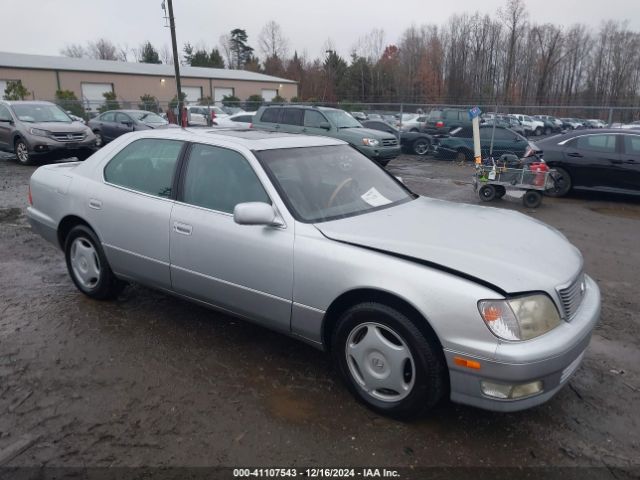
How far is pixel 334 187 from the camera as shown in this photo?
3.70 metres

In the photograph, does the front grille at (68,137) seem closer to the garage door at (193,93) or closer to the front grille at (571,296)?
the front grille at (571,296)

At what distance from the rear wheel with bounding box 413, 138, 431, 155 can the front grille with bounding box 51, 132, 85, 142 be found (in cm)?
1154

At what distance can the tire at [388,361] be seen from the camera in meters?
2.70

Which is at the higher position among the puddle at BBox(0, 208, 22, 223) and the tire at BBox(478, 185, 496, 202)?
the puddle at BBox(0, 208, 22, 223)

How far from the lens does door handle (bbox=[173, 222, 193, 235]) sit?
3.62 metres

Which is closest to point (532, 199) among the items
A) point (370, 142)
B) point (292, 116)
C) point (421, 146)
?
point (370, 142)

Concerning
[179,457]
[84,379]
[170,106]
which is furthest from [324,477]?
[170,106]

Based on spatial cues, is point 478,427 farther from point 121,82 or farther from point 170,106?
point 121,82

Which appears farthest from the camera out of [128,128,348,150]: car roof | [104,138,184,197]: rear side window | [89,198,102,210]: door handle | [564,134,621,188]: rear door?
[564,134,621,188]: rear door

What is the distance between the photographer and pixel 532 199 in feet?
31.8

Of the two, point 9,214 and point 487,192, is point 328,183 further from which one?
point 487,192

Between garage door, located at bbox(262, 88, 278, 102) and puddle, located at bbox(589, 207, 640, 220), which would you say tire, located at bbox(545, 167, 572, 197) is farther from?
garage door, located at bbox(262, 88, 278, 102)

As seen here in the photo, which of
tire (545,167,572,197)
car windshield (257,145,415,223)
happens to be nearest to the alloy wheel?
car windshield (257,145,415,223)

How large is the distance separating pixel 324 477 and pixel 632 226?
7778 millimetres
